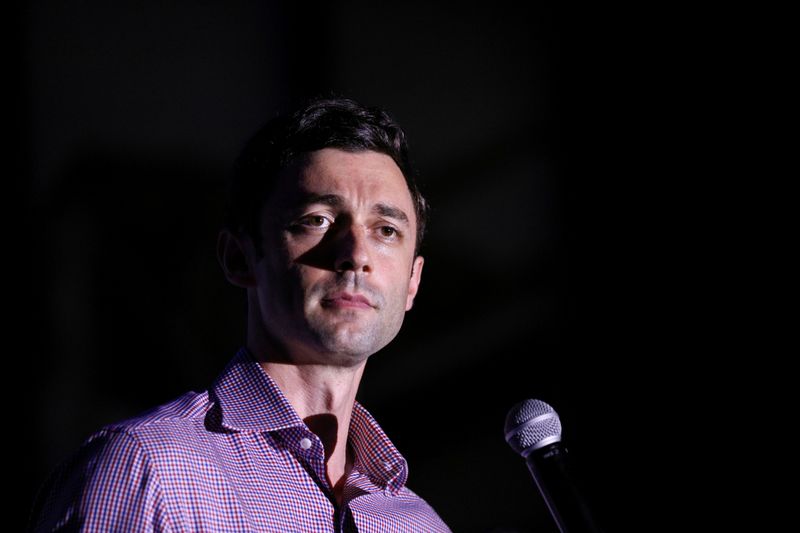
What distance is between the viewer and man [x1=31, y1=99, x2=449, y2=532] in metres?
1.19

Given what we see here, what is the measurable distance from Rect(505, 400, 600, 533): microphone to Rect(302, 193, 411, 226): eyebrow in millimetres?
486

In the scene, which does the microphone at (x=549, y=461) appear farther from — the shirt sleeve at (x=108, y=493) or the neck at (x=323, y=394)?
the shirt sleeve at (x=108, y=493)

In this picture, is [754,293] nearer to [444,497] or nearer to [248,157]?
[444,497]

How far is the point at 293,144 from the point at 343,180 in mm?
154

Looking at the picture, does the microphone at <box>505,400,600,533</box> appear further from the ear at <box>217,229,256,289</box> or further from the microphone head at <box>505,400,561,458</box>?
the ear at <box>217,229,256,289</box>

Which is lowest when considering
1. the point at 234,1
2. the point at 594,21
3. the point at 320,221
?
the point at 320,221

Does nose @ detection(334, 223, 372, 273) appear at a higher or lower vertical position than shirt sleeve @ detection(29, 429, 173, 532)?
higher

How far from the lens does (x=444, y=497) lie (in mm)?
2270

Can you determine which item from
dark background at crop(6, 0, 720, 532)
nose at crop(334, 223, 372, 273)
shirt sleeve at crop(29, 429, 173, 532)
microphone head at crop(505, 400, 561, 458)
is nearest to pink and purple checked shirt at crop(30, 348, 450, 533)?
shirt sleeve at crop(29, 429, 173, 532)

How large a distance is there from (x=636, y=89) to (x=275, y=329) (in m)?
1.43

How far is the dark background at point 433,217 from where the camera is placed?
2.03 m

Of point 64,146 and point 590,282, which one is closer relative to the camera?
point 64,146

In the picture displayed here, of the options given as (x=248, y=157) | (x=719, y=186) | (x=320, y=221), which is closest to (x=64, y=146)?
(x=248, y=157)

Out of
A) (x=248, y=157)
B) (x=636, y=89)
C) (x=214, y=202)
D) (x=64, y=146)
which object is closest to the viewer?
(x=248, y=157)
